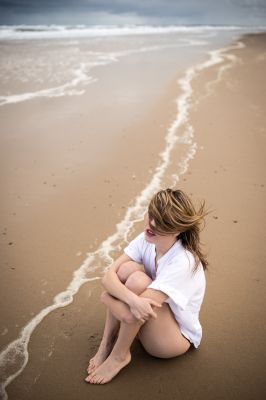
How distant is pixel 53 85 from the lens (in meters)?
9.83

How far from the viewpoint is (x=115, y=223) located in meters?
4.04

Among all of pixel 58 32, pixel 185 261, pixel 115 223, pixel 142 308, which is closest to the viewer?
pixel 142 308

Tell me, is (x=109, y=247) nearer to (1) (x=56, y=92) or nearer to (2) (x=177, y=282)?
(2) (x=177, y=282)

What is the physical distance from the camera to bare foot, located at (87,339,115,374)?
2.35 m

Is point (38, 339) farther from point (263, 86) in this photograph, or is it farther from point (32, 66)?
point (32, 66)

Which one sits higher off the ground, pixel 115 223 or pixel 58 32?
pixel 58 32

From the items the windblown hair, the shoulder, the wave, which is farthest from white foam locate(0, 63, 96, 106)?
the wave

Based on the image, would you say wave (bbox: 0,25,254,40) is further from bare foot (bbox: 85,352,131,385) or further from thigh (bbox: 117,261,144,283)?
bare foot (bbox: 85,352,131,385)

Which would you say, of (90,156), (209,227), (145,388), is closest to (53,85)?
(90,156)

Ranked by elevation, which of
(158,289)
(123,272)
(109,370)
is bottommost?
(109,370)

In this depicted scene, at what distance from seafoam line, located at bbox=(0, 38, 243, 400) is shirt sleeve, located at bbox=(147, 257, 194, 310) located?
1.29 metres

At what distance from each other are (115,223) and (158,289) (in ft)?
6.92

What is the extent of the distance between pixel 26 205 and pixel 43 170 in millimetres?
1005

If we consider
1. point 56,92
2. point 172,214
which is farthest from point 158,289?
point 56,92
